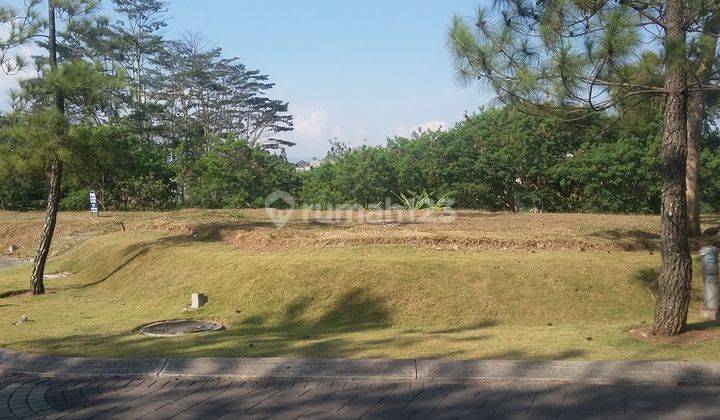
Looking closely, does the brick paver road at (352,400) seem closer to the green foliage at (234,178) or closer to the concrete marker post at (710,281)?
the concrete marker post at (710,281)

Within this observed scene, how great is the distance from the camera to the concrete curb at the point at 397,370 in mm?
5637

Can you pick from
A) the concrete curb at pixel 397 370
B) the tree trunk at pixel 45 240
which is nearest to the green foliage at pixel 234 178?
the tree trunk at pixel 45 240

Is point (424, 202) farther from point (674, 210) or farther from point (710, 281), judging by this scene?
point (674, 210)

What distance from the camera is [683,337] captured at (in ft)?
22.1

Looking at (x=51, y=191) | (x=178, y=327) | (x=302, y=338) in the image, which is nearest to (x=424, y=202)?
(x=51, y=191)

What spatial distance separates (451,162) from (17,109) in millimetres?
17832

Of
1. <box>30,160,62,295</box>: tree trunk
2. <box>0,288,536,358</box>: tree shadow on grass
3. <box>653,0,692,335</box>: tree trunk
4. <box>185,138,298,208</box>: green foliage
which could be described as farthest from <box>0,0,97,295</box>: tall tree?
<box>185,138,298,208</box>: green foliage

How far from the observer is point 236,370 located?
6090 millimetres

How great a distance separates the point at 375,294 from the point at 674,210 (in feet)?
13.6

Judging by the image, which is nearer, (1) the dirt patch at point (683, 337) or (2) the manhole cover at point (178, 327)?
(1) the dirt patch at point (683, 337)

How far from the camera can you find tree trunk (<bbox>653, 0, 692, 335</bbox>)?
6.71m

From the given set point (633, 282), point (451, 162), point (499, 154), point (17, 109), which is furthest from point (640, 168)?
point (17, 109)

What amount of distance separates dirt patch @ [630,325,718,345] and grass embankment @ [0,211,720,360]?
16cm

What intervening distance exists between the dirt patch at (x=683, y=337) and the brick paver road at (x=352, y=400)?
129cm
